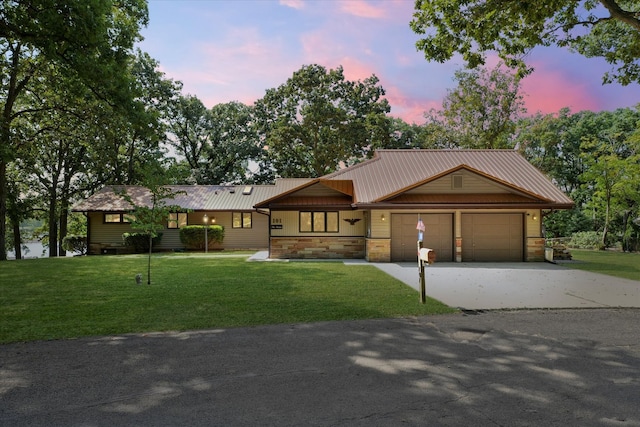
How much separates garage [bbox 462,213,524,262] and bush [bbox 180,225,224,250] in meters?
14.9

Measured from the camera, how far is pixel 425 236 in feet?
59.3

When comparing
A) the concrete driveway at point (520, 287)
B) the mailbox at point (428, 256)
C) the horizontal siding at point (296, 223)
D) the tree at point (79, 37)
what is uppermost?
the tree at point (79, 37)

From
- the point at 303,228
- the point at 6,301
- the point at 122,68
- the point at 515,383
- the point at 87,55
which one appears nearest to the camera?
the point at 515,383

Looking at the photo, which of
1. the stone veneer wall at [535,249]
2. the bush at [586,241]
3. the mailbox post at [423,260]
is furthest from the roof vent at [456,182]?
the bush at [586,241]

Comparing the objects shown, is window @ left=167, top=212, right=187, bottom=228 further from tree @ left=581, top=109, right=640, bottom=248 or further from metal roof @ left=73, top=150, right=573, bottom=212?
tree @ left=581, top=109, right=640, bottom=248

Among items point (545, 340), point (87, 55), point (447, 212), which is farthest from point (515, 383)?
point (447, 212)

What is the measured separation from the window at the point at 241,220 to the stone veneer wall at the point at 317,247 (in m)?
7.68

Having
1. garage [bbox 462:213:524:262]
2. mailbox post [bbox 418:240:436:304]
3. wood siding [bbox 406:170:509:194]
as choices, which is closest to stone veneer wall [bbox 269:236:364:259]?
wood siding [bbox 406:170:509:194]

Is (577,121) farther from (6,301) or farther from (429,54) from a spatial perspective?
(6,301)

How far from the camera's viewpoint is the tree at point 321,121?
36625 mm

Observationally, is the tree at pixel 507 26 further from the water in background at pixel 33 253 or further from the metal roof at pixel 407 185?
the water in background at pixel 33 253

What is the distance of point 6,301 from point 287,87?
107ft

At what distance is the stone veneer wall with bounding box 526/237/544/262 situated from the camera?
1769 centimetres

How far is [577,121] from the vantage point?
4275 cm
